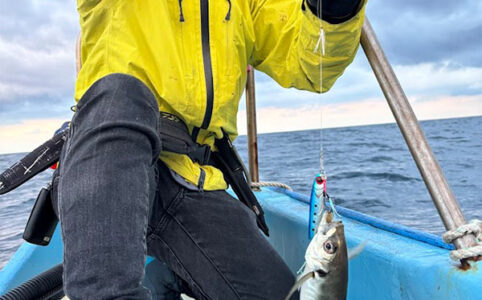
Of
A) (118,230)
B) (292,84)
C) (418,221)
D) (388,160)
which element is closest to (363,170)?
(388,160)

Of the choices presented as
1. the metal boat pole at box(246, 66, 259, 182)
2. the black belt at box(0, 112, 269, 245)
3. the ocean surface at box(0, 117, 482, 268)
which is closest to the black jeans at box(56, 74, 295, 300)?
the black belt at box(0, 112, 269, 245)

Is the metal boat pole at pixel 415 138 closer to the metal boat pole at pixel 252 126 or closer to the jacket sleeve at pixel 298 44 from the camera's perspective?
the jacket sleeve at pixel 298 44

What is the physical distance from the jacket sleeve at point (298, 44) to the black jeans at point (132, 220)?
2.18ft

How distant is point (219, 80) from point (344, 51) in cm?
48

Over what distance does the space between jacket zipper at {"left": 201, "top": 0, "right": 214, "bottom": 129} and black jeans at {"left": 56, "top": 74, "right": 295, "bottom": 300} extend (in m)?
0.27

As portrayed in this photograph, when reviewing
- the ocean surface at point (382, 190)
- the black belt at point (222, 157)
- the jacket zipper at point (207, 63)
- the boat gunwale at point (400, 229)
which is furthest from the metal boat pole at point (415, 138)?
the ocean surface at point (382, 190)

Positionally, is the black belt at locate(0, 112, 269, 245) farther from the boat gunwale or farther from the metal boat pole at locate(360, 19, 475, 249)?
the boat gunwale

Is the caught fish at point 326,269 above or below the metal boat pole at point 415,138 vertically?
below

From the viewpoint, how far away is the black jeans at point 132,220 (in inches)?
38.5

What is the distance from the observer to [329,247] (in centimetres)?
142

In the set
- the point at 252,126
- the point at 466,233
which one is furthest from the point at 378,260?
the point at 252,126

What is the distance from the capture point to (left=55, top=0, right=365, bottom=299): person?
1.12 meters

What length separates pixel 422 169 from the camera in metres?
1.34

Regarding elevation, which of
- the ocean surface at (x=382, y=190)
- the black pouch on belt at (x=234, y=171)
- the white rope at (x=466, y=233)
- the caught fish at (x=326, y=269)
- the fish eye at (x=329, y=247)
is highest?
the black pouch on belt at (x=234, y=171)
